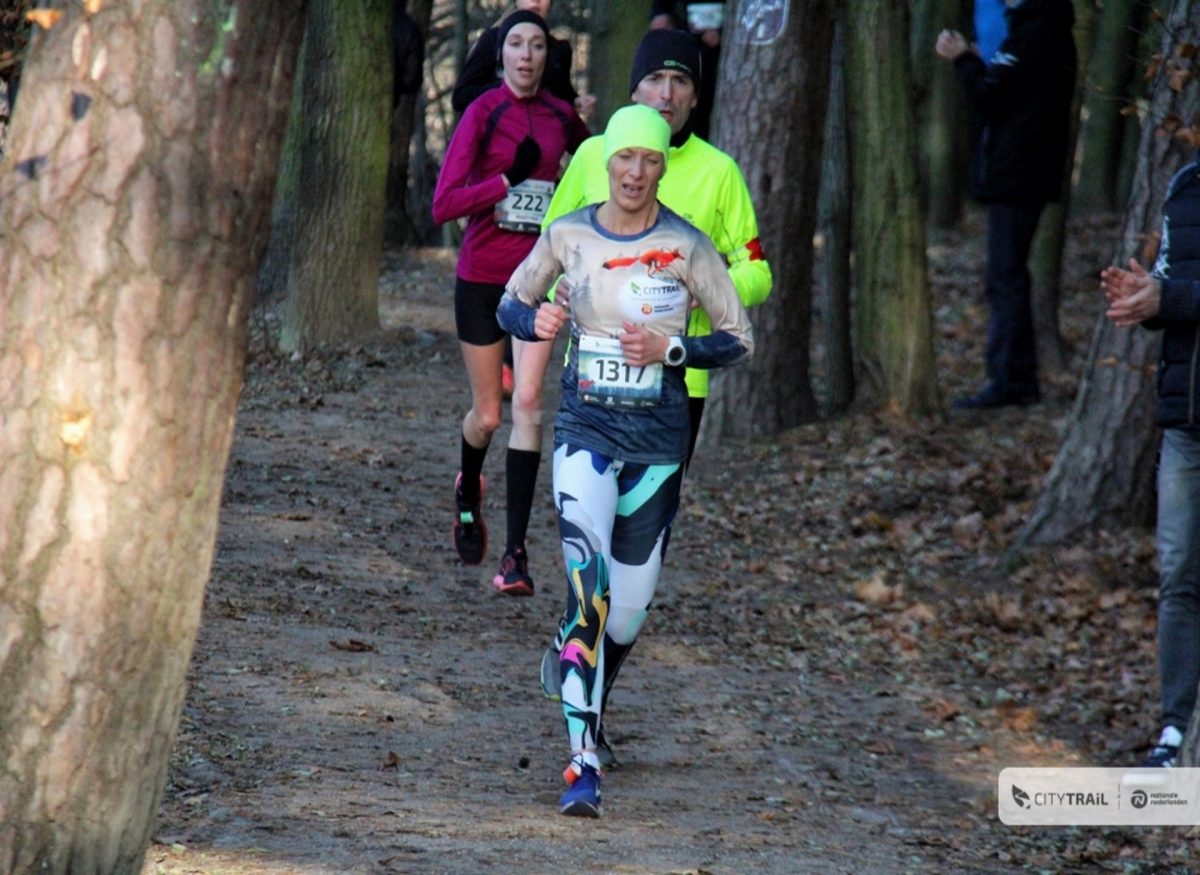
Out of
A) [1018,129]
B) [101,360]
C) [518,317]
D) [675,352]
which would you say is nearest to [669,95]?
[518,317]

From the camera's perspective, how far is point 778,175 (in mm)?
11938

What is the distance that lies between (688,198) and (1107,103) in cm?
1850

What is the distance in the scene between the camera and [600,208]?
5742mm

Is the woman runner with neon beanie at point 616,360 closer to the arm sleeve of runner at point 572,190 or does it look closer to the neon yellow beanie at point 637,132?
the neon yellow beanie at point 637,132

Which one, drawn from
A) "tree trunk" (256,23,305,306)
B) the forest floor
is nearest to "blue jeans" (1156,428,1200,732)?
the forest floor

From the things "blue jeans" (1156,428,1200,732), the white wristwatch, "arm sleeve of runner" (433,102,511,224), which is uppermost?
"arm sleeve of runner" (433,102,511,224)

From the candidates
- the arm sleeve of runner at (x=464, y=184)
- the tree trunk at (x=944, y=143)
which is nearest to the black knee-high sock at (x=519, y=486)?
the arm sleeve of runner at (x=464, y=184)

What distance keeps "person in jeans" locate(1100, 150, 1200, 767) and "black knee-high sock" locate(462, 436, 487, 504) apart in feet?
10.3

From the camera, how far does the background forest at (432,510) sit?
3240 mm

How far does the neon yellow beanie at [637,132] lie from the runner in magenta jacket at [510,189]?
6.17 feet

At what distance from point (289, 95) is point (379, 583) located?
539cm

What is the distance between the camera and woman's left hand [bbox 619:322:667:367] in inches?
215

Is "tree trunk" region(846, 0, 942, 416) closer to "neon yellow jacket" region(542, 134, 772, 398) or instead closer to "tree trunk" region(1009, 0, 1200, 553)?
"tree trunk" region(1009, 0, 1200, 553)

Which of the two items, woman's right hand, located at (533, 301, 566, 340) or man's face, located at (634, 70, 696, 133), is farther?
man's face, located at (634, 70, 696, 133)
